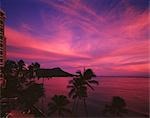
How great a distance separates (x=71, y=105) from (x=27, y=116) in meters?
52.5

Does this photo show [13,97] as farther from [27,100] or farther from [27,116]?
[27,116]

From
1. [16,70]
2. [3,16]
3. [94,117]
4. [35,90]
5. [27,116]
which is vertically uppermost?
[3,16]

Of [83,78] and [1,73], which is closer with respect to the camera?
[83,78]

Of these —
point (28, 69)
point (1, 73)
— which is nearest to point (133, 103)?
point (28, 69)

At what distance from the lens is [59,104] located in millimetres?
41844

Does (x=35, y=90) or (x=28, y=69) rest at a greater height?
(x=28, y=69)

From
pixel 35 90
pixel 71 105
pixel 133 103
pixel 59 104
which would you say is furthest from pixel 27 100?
pixel 133 103

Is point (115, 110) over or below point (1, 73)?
below

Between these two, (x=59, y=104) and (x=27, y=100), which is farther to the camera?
(x=27, y=100)

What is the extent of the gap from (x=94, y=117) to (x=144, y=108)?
25.0 meters

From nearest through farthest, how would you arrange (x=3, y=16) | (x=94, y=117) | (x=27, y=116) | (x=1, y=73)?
(x=27, y=116)
(x=1, y=73)
(x=94, y=117)
(x=3, y=16)

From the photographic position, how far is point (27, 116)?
151 feet

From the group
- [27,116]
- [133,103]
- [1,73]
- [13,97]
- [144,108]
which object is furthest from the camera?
[133,103]

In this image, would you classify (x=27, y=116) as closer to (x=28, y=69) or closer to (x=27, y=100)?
(x=27, y=100)
